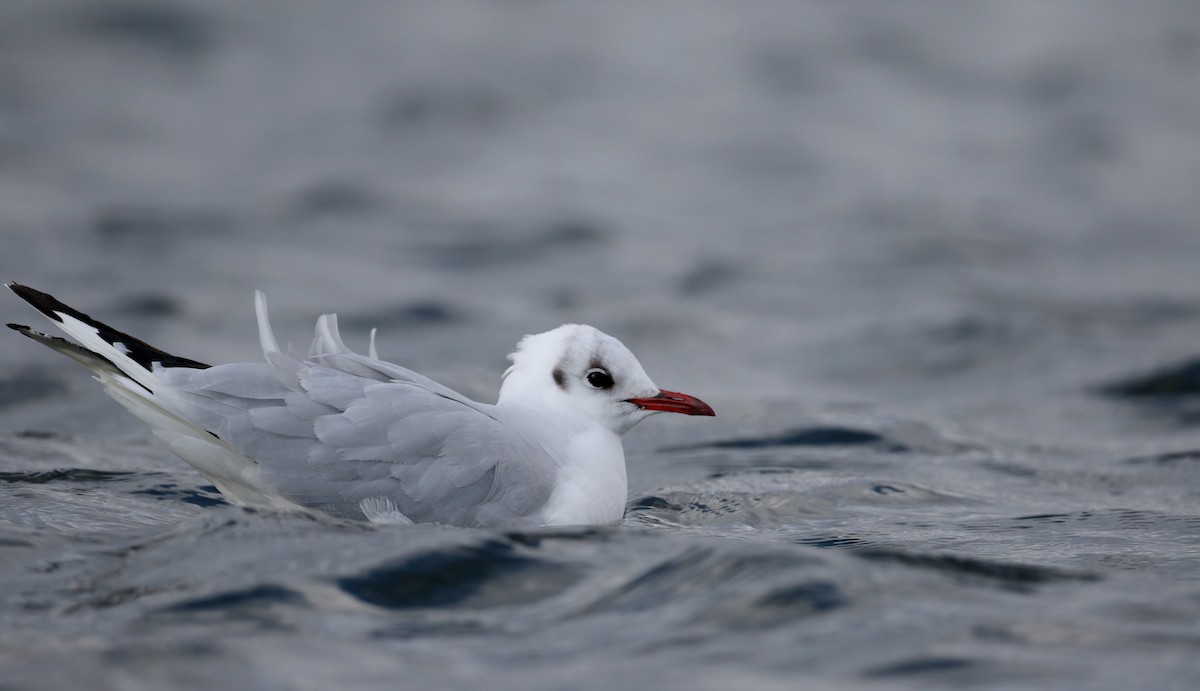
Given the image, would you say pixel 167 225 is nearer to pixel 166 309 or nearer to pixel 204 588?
pixel 166 309

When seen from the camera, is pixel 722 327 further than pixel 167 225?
No

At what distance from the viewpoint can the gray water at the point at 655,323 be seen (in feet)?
14.4

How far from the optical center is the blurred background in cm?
1142

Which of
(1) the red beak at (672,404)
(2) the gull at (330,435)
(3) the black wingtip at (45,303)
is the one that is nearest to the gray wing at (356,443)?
(2) the gull at (330,435)

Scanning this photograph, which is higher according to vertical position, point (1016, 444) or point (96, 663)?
point (1016, 444)

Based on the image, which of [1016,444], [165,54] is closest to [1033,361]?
[1016,444]

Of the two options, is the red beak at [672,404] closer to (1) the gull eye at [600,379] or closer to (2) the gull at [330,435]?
(1) the gull eye at [600,379]

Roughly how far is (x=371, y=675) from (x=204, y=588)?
878mm

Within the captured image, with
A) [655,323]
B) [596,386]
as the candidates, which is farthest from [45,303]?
[655,323]

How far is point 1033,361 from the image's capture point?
443 inches

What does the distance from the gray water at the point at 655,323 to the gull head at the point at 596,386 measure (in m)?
0.57

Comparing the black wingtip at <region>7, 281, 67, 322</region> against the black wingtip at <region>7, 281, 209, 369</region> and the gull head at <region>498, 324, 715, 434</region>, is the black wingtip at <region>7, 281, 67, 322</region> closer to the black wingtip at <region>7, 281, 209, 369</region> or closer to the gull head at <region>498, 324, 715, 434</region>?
the black wingtip at <region>7, 281, 209, 369</region>

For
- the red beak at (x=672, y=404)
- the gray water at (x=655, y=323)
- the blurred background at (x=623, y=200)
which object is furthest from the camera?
the blurred background at (x=623, y=200)

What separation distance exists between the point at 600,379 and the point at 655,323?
19.5ft
